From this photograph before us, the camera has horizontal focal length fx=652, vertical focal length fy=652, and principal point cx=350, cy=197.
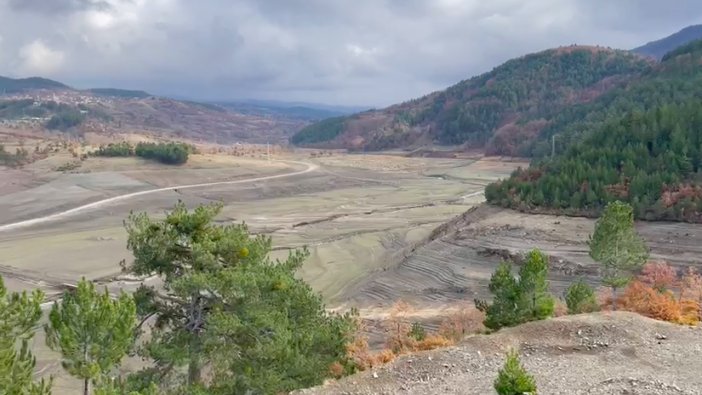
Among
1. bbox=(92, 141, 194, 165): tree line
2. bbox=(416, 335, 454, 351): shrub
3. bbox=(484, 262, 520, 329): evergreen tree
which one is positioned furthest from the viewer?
bbox=(92, 141, 194, 165): tree line

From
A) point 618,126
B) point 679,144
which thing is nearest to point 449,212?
point 618,126

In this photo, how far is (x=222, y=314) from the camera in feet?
48.9

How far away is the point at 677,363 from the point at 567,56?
15976 centimetres

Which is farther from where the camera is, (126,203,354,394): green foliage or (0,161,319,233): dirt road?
(0,161,319,233): dirt road

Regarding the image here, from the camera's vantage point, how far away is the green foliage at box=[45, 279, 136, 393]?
12250mm

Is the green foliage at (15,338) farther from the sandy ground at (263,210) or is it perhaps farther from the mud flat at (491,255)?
the mud flat at (491,255)

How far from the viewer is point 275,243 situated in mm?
47469

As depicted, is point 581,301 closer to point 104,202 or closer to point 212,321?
point 212,321

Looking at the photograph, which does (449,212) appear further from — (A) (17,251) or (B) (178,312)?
(B) (178,312)

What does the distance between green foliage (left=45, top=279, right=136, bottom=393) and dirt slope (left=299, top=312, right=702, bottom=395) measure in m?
4.14

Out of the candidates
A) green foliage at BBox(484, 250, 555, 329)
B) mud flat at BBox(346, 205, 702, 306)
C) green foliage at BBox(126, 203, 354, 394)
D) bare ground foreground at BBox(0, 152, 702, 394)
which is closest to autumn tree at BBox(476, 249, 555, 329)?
green foliage at BBox(484, 250, 555, 329)

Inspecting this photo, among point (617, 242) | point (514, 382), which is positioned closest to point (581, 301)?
point (617, 242)

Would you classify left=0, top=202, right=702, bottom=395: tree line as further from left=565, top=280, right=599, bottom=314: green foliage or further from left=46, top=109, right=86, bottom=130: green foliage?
left=46, top=109, right=86, bottom=130: green foliage

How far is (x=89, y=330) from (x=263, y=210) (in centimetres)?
5211
